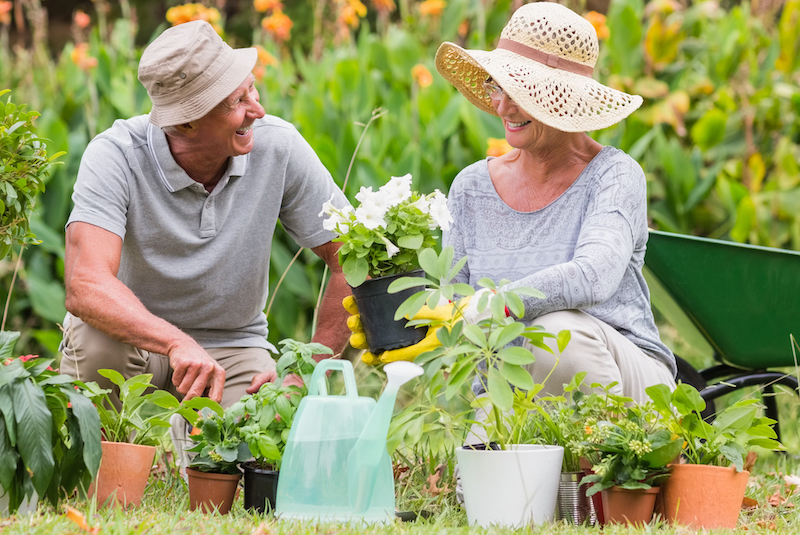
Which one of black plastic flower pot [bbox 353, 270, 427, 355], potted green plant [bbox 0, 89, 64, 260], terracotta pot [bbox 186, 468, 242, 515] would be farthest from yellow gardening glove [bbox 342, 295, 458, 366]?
potted green plant [bbox 0, 89, 64, 260]

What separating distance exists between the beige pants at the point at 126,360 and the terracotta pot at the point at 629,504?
113 cm

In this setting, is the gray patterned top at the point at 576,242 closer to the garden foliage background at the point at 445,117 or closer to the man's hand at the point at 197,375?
the man's hand at the point at 197,375

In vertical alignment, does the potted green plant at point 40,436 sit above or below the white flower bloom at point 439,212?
below

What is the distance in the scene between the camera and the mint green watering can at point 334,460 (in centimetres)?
155

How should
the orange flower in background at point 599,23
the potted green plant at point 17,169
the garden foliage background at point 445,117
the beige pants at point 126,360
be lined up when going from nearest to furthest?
the potted green plant at point 17,169 → the beige pants at point 126,360 → the garden foliage background at point 445,117 → the orange flower in background at point 599,23

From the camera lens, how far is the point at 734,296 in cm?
244

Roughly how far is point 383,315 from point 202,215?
72cm

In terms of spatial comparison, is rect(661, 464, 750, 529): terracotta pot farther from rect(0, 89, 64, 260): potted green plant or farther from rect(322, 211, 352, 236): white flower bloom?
rect(0, 89, 64, 260): potted green plant

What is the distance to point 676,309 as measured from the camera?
2.59 m

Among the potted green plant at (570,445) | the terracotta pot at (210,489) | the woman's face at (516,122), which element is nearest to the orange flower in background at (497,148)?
the woman's face at (516,122)

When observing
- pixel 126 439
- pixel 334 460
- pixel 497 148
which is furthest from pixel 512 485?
pixel 497 148

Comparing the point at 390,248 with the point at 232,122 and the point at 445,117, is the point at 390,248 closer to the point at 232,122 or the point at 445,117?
the point at 232,122

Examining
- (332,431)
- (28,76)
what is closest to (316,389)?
(332,431)

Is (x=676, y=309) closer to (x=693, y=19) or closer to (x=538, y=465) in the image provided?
(x=538, y=465)
